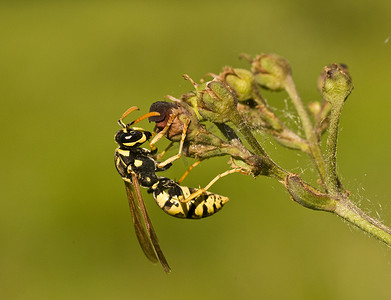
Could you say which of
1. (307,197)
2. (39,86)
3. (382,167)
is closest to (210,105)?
(307,197)

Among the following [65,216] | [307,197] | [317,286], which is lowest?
[65,216]

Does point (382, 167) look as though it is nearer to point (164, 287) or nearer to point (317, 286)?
point (317, 286)

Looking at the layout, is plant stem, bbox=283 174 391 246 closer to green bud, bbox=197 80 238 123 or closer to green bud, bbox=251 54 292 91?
green bud, bbox=197 80 238 123

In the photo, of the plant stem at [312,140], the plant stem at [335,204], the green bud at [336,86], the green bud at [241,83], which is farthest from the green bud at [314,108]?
the plant stem at [335,204]

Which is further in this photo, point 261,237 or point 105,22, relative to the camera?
point 105,22

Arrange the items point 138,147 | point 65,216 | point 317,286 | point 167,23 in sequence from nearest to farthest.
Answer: point 138,147, point 317,286, point 65,216, point 167,23

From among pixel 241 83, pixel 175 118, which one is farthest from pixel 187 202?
pixel 241 83
